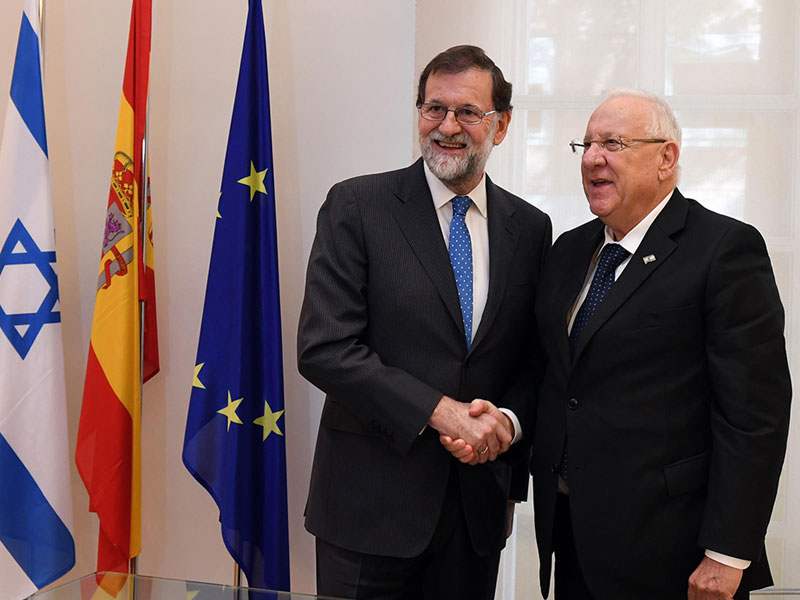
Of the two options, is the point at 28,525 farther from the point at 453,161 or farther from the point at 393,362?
the point at 453,161

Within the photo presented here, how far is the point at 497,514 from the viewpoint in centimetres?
216

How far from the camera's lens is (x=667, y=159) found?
1979 mm

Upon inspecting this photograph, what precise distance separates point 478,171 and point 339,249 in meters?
0.44

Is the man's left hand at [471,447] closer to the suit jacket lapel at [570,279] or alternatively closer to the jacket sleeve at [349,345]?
the jacket sleeve at [349,345]

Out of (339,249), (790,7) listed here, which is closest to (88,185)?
(339,249)

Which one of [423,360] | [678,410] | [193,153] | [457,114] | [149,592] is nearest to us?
[149,592]

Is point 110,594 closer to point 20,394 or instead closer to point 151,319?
point 20,394

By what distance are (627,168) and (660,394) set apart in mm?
540

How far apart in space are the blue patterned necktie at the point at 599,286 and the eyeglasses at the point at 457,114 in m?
0.49

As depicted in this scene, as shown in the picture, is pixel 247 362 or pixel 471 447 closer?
pixel 471 447

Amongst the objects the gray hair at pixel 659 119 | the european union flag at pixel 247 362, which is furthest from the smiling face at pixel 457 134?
the european union flag at pixel 247 362

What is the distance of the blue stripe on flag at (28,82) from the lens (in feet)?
8.02

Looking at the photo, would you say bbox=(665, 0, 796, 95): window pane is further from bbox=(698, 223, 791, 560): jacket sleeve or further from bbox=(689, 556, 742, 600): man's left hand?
bbox=(689, 556, 742, 600): man's left hand

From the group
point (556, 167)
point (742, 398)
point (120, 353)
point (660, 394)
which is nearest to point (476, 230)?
point (660, 394)
